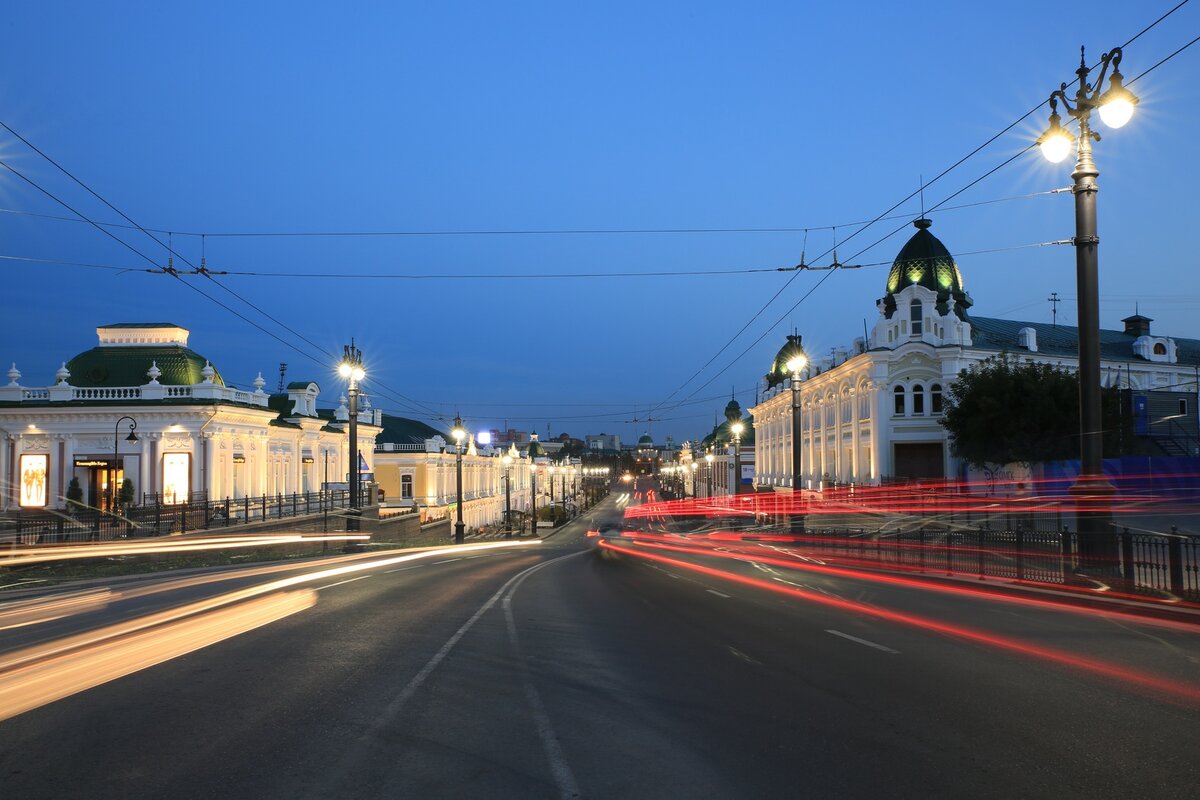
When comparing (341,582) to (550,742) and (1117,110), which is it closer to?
(550,742)

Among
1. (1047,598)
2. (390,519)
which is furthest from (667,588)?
(390,519)

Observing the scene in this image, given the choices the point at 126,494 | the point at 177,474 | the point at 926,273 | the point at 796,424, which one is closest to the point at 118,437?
the point at 177,474

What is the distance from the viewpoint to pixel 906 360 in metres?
49.7

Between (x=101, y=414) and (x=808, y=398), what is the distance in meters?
47.0

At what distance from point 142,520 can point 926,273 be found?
42660mm

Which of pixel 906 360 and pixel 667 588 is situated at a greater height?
pixel 906 360

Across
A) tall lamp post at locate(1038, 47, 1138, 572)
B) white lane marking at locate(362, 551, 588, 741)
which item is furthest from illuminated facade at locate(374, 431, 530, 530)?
tall lamp post at locate(1038, 47, 1138, 572)

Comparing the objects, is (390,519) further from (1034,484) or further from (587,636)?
(587,636)

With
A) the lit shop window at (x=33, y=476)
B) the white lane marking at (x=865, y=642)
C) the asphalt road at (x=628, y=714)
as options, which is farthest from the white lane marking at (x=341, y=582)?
the lit shop window at (x=33, y=476)

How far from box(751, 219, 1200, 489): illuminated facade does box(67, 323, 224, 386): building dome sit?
36.8 metres

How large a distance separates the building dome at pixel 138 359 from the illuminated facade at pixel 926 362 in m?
36.8

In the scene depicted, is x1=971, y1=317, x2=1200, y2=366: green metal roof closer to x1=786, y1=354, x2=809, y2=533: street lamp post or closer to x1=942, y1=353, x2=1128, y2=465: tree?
x1=942, y1=353, x2=1128, y2=465: tree

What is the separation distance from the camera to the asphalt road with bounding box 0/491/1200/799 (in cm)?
596

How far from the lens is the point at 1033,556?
19.3 metres
